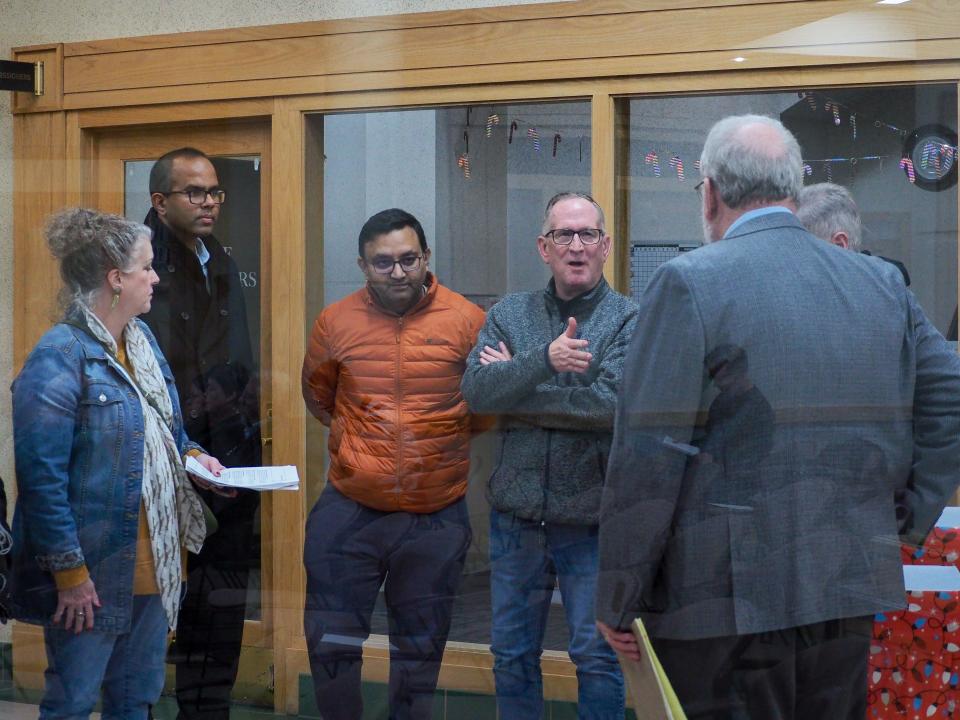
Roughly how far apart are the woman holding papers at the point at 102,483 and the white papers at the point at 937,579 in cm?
155

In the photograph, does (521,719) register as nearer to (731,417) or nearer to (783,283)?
(731,417)

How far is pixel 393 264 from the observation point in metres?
2.68

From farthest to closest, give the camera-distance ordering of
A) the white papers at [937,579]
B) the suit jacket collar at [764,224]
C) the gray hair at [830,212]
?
1. the white papers at [937,579]
2. the gray hair at [830,212]
3. the suit jacket collar at [764,224]

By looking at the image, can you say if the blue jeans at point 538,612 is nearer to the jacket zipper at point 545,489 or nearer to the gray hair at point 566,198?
the jacket zipper at point 545,489

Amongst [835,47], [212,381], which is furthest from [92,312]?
[835,47]

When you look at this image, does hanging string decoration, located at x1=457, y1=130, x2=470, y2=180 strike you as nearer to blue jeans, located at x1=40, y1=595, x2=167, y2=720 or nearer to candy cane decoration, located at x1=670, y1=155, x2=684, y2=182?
candy cane decoration, located at x1=670, y1=155, x2=684, y2=182

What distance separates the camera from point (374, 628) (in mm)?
2816

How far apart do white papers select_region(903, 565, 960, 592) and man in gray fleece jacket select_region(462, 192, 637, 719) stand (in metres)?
0.63

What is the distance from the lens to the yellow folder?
6.79ft

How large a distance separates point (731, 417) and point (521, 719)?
907 mm

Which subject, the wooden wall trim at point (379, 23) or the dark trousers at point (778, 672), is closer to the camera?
the dark trousers at point (778, 672)

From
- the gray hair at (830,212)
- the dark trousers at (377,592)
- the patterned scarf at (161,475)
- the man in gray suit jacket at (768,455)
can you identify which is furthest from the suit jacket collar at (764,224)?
the patterned scarf at (161,475)

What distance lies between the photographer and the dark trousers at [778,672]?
6.94 ft

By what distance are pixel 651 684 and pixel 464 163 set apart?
1.18 metres
